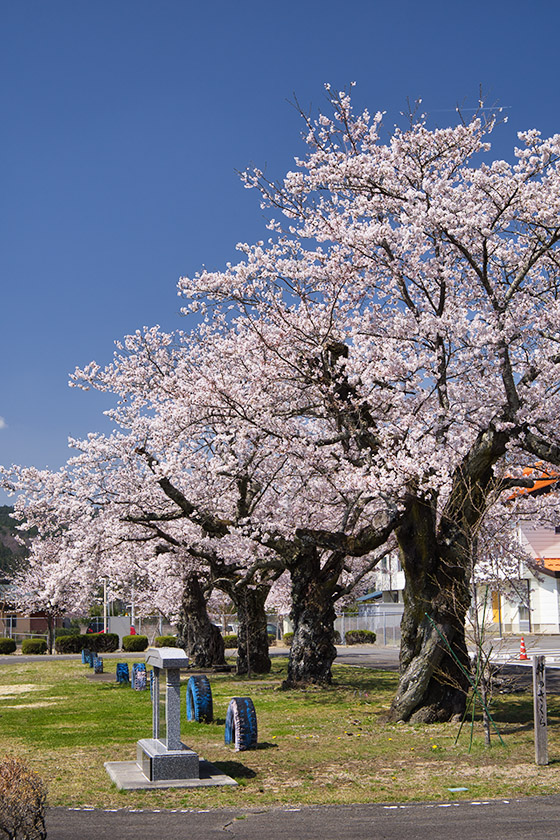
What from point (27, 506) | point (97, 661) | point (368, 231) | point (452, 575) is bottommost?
point (97, 661)

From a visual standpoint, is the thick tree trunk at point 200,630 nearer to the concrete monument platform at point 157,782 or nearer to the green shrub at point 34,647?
the concrete monument platform at point 157,782

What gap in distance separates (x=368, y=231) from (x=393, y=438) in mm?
3843

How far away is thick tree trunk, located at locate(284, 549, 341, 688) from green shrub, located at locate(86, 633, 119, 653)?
30829 millimetres

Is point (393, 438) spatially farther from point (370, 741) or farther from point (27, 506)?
point (27, 506)

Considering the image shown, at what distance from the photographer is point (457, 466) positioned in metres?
14.9

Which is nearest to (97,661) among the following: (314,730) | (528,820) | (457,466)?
(314,730)

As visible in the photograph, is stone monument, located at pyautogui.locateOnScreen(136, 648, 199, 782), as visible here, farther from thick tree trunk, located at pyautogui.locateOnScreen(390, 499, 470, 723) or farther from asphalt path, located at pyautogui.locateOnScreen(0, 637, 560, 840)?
thick tree trunk, located at pyautogui.locateOnScreen(390, 499, 470, 723)

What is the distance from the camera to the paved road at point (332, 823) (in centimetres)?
793

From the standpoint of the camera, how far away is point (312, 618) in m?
22.0

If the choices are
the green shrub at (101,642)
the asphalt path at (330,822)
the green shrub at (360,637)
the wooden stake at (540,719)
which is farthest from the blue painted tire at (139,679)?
the green shrub at (360,637)

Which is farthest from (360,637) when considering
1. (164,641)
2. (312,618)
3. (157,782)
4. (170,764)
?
(157,782)

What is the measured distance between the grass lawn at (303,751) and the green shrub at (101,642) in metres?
29.6

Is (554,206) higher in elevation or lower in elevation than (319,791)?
higher

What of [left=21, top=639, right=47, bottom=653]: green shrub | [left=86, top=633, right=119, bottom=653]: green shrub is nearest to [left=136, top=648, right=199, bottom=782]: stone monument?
[left=86, top=633, right=119, bottom=653]: green shrub
